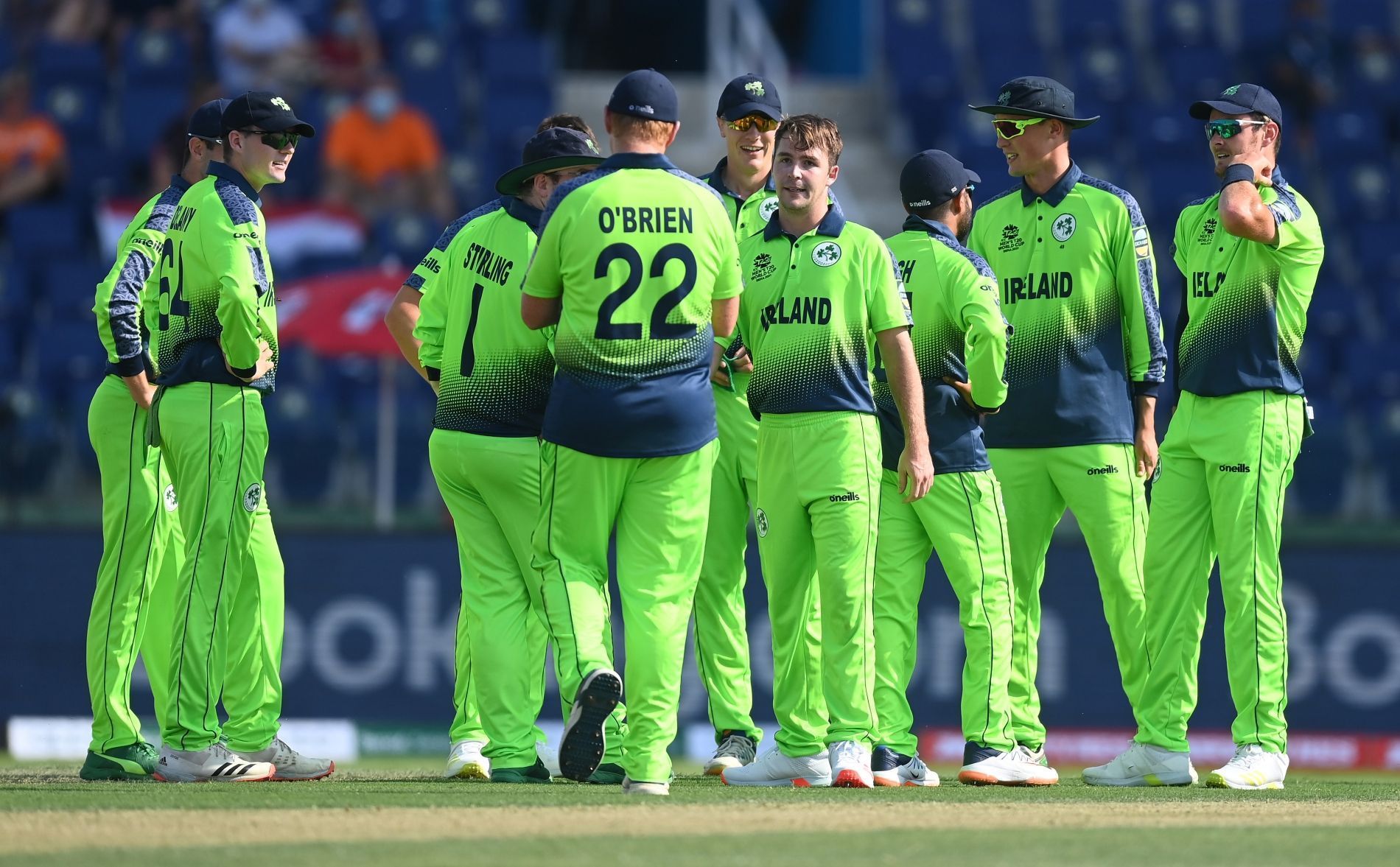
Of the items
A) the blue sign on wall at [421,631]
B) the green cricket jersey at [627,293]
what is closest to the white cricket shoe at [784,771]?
the green cricket jersey at [627,293]

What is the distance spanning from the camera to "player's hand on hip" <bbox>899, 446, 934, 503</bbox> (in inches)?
295

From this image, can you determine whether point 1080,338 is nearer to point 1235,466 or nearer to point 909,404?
point 1235,466

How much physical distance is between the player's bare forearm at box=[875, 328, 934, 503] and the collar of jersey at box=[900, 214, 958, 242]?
72 cm

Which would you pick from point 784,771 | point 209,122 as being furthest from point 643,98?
point 784,771

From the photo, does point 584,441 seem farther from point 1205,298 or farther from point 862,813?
point 1205,298

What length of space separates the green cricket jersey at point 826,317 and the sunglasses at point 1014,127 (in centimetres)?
98

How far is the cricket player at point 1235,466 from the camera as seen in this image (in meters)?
7.89

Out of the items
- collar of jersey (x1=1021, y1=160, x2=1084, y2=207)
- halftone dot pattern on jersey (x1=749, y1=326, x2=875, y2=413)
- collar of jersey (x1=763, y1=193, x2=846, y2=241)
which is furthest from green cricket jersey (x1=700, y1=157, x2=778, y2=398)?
collar of jersey (x1=1021, y1=160, x2=1084, y2=207)

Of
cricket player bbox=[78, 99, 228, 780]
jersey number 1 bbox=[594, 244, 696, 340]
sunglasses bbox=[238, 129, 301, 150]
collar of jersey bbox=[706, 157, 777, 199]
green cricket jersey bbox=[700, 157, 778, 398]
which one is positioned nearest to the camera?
jersey number 1 bbox=[594, 244, 696, 340]

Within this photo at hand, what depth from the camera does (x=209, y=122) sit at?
8305 mm

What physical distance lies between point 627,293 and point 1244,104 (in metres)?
2.75

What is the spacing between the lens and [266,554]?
8.06 metres

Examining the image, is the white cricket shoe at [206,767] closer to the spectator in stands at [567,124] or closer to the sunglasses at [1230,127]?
the spectator in stands at [567,124]

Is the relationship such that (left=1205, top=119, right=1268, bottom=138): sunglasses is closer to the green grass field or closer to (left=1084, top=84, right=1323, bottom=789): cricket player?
(left=1084, top=84, right=1323, bottom=789): cricket player
